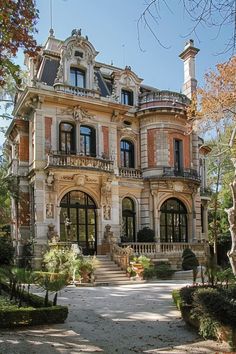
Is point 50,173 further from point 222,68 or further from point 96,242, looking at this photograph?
point 222,68

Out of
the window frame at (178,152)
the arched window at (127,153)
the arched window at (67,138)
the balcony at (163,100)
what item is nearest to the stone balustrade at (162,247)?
the window frame at (178,152)

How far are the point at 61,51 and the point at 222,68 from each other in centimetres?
1035

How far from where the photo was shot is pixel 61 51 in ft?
82.2

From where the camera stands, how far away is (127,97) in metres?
28.2

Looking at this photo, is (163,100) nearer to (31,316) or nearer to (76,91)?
(76,91)

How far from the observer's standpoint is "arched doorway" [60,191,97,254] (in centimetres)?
2333

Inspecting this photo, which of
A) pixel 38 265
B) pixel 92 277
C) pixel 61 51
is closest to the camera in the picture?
pixel 92 277

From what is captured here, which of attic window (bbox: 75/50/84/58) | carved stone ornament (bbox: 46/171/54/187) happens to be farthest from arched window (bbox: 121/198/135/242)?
attic window (bbox: 75/50/84/58)

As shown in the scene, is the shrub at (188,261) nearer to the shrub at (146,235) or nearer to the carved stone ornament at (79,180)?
the shrub at (146,235)

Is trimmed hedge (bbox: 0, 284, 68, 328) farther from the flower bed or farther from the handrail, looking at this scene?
the handrail

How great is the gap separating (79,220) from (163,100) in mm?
9473

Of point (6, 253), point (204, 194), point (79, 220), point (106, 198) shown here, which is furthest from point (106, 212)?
point (204, 194)

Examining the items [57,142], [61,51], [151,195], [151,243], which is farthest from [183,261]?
[61,51]

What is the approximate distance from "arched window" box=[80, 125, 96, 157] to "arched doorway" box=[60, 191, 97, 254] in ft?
8.63
